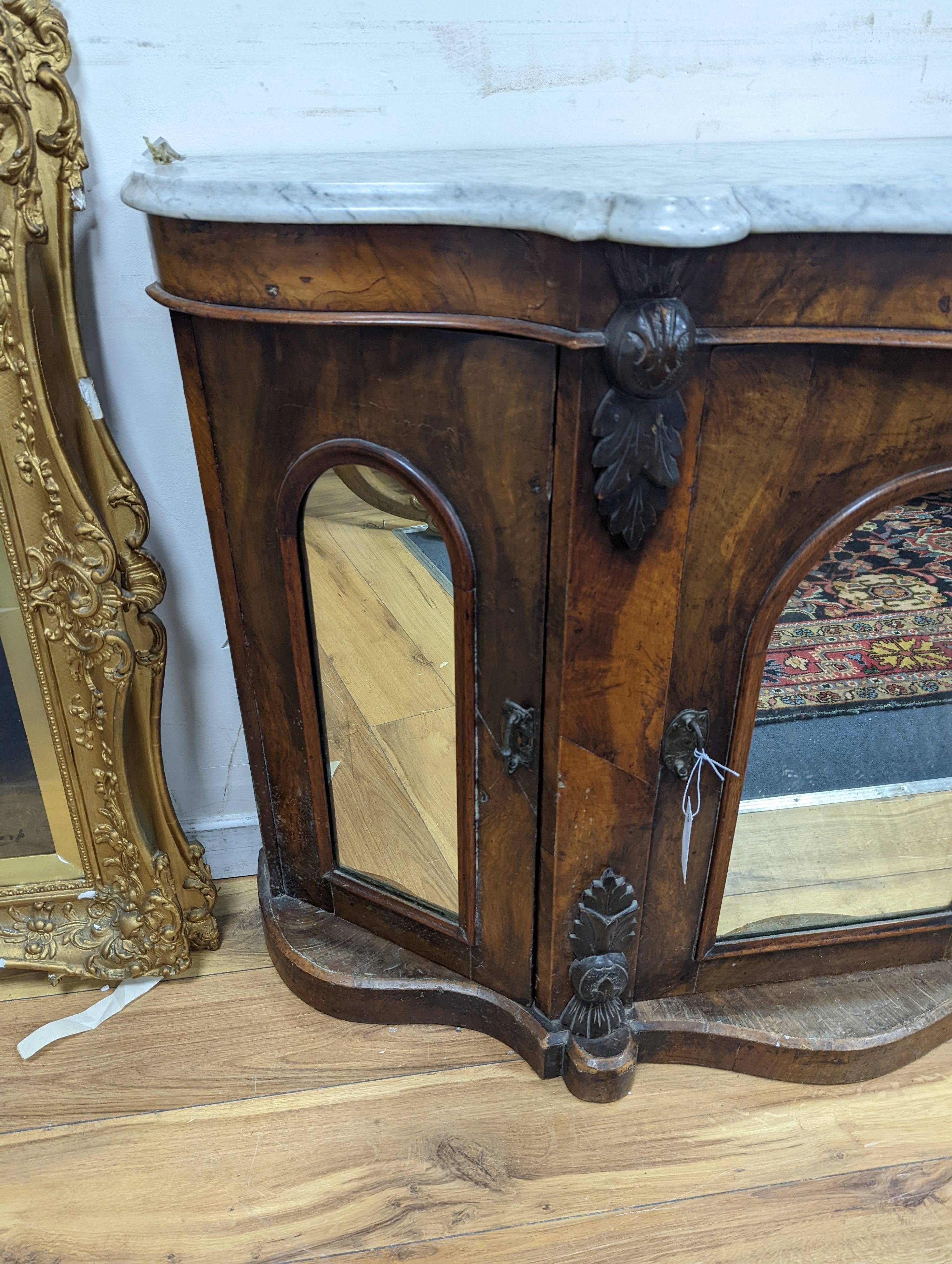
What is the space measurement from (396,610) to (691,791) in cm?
35

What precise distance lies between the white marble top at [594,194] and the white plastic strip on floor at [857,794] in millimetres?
633

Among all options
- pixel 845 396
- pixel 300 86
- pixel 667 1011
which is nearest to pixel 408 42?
pixel 300 86

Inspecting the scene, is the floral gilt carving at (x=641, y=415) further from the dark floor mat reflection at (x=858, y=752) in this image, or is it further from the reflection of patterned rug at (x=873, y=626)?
the dark floor mat reflection at (x=858, y=752)

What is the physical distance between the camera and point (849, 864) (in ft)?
3.70

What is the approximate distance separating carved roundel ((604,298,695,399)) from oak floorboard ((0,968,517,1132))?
844 millimetres

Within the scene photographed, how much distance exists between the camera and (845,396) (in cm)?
79

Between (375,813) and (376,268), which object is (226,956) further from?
(376,268)

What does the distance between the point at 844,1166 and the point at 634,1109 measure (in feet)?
0.75

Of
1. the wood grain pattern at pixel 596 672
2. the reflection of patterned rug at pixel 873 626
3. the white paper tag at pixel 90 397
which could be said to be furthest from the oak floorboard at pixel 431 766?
the white paper tag at pixel 90 397

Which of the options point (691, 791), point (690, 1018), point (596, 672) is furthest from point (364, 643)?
point (690, 1018)

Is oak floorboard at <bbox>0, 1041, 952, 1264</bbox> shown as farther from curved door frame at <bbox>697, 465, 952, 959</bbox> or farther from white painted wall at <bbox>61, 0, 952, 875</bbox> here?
white painted wall at <bbox>61, 0, 952, 875</bbox>

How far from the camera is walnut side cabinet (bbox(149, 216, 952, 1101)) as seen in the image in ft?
2.40

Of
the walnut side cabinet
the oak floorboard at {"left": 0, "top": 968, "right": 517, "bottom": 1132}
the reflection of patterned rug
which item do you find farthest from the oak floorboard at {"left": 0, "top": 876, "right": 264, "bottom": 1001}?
the reflection of patterned rug

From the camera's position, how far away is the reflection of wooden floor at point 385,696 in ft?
3.14
